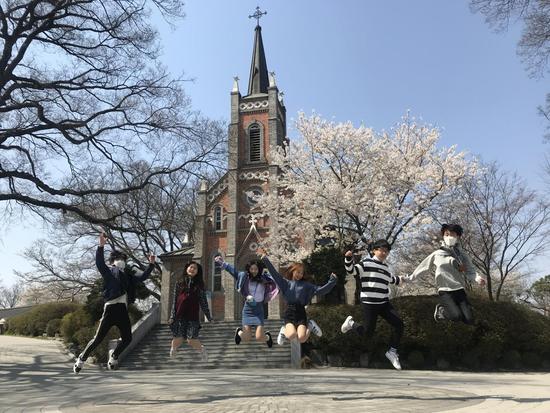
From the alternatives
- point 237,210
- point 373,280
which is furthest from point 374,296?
point 237,210

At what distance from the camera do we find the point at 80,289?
111 feet

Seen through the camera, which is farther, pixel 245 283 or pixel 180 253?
pixel 180 253

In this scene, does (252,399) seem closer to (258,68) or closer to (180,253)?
(180,253)

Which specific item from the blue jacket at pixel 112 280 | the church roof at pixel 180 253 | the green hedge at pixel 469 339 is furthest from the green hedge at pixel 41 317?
the blue jacket at pixel 112 280

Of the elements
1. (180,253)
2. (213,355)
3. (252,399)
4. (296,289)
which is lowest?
(213,355)

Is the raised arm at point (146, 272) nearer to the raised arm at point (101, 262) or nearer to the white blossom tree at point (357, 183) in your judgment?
the raised arm at point (101, 262)

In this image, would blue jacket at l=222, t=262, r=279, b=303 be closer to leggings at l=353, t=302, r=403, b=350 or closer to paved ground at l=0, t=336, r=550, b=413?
paved ground at l=0, t=336, r=550, b=413

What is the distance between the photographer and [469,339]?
16031 millimetres

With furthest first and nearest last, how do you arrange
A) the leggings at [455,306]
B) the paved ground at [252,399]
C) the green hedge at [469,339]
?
the green hedge at [469,339], the leggings at [455,306], the paved ground at [252,399]

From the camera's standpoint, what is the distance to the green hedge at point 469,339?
16.0 meters

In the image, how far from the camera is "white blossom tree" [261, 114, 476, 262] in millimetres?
21547

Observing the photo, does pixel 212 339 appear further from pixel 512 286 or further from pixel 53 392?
pixel 512 286

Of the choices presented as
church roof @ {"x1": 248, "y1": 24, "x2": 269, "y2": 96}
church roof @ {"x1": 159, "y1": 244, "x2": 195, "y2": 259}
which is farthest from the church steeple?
church roof @ {"x1": 159, "y1": 244, "x2": 195, "y2": 259}

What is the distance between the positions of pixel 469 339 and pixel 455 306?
413 inches
